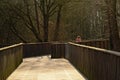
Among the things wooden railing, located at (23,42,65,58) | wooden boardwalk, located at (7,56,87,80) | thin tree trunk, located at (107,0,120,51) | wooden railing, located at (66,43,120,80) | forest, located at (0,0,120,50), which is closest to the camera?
wooden railing, located at (66,43,120,80)

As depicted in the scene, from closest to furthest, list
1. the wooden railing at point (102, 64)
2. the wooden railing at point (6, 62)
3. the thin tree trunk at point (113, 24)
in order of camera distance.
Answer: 1. the wooden railing at point (102, 64)
2. the wooden railing at point (6, 62)
3. the thin tree trunk at point (113, 24)

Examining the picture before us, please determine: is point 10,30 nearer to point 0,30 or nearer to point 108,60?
point 0,30

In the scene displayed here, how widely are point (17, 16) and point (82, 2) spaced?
8788 millimetres

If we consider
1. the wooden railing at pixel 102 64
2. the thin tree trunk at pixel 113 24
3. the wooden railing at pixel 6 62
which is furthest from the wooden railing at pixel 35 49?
the wooden railing at pixel 102 64

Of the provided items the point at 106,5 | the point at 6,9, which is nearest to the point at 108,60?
the point at 106,5

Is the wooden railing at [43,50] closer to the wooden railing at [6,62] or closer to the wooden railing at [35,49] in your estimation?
the wooden railing at [35,49]

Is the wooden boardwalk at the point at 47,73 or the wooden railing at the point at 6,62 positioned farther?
the wooden boardwalk at the point at 47,73

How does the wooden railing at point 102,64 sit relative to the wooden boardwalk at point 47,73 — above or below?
above

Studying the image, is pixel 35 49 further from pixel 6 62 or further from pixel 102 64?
pixel 102 64

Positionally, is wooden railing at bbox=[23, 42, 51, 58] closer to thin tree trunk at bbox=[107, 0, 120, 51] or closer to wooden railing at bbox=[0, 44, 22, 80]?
thin tree trunk at bbox=[107, 0, 120, 51]

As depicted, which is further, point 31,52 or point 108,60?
point 31,52

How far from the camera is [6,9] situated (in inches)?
1761

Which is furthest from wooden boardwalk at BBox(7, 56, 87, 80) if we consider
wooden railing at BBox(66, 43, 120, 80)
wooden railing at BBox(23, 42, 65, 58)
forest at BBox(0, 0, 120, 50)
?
forest at BBox(0, 0, 120, 50)

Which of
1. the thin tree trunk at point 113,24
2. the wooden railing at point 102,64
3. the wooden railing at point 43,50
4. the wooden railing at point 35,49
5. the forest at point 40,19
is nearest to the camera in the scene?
the wooden railing at point 102,64
